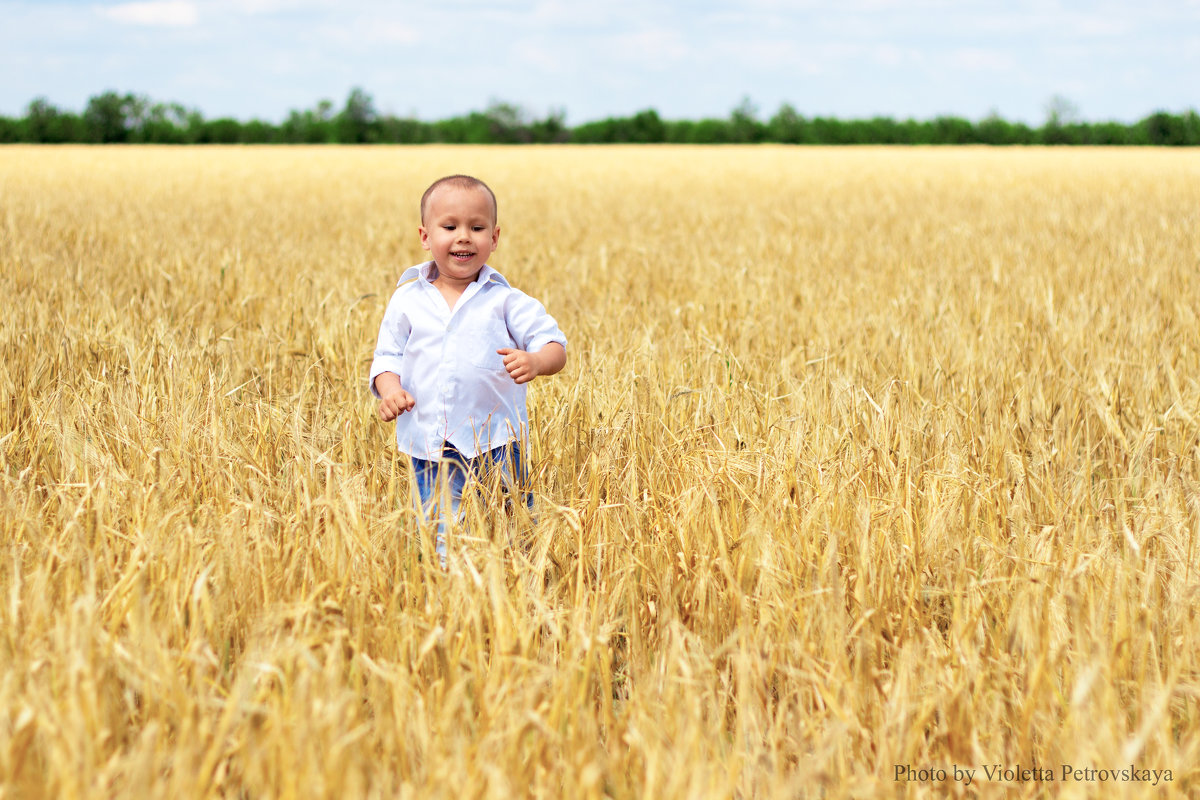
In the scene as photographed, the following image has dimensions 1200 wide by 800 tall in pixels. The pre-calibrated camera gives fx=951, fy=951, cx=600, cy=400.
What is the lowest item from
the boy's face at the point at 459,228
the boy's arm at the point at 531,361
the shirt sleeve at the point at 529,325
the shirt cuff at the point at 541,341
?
the boy's arm at the point at 531,361

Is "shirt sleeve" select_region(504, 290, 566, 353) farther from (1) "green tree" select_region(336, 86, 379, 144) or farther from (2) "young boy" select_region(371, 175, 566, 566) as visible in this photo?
(1) "green tree" select_region(336, 86, 379, 144)

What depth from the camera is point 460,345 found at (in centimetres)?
219

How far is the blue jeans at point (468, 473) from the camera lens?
81.8 inches

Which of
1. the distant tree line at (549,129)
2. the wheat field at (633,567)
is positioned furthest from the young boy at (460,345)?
the distant tree line at (549,129)

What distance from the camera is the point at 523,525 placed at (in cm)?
207

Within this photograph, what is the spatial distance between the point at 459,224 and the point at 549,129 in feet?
201

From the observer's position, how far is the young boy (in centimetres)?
214

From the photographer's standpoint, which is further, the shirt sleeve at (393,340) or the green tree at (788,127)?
the green tree at (788,127)

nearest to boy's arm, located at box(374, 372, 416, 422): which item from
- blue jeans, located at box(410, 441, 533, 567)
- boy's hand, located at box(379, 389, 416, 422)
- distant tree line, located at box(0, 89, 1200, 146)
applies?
boy's hand, located at box(379, 389, 416, 422)

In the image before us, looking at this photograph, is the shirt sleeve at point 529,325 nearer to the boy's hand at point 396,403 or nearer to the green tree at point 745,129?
the boy's hand at point 396,403

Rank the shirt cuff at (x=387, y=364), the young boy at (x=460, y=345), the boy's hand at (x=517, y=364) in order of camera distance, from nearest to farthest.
Result: the boy's hand at (x=517, y=364)
the young boy at (x=460, y=345)
the shirt cuff at (x=387, y=364)

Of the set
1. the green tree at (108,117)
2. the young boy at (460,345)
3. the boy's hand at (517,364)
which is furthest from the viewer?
the green tree at (108,117)

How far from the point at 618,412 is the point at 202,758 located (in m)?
1.54

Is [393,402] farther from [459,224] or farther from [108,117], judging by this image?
[108,117]
